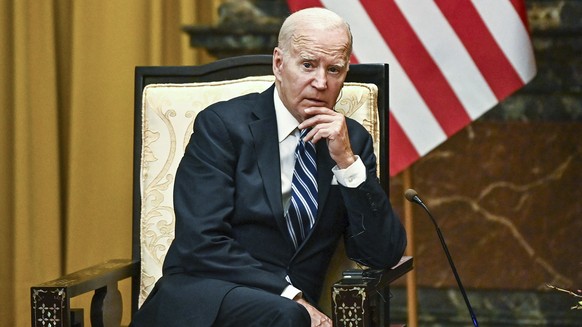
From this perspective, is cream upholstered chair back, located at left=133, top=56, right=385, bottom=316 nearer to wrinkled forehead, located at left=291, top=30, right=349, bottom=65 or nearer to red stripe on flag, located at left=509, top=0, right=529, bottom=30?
wrinkled forehead, located at left=291, top=30, right=349, bottom=65

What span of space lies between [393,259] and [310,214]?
9.5 inches

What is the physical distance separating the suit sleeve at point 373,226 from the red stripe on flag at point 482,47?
2.89ft

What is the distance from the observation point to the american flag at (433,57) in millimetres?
3578

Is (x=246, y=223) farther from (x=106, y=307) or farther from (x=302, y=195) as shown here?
(x=106, y=307)

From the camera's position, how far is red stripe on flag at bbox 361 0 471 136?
11.8 ft

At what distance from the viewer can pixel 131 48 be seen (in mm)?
4285

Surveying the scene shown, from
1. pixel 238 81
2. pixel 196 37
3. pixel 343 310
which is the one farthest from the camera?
pixel 196 37

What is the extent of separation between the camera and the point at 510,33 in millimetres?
3576

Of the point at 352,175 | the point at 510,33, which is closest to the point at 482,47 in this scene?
the point at 510,33

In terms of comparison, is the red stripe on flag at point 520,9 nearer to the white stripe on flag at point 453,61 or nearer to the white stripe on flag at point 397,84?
the white stripe on flag at point 453,61

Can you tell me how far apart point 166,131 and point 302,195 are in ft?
1.64

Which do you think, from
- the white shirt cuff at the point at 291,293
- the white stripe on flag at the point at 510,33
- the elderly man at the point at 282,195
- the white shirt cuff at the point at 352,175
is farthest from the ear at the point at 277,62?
the white stripe on flag at the point at 510,33

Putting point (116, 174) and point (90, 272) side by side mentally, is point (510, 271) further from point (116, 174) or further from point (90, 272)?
point (90, 272)

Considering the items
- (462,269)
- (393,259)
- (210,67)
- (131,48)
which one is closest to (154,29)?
(131,48)
